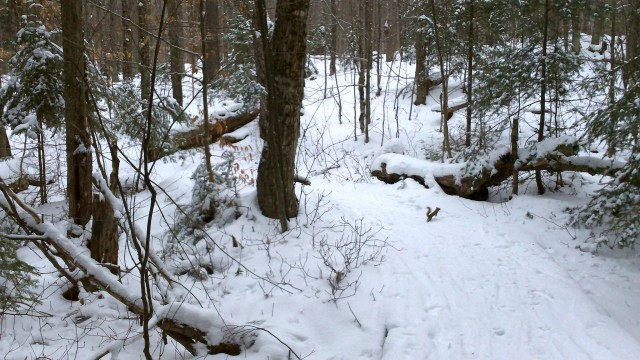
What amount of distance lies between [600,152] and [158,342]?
1061 cm

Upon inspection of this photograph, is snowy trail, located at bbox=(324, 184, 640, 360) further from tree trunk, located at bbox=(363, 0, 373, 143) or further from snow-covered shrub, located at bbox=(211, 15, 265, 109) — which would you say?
tree trunk, located at bbox=(363, 0, 373, 143)

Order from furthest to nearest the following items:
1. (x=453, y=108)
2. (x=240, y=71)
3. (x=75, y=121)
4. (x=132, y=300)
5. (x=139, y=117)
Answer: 1. (x=453, y=108)
2. (x=240, y=71)
3. (x=139, y=117)
4. (x=75, y=121)
5. (x=132, y=300)

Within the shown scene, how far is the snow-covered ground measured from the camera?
4145mm

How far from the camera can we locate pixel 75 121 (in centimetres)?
579

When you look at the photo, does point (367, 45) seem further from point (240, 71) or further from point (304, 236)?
point (304, 236)

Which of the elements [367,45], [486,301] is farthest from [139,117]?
[367,45]

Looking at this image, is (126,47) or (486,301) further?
(126,47)

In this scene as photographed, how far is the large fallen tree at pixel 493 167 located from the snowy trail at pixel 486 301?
3.66 ft

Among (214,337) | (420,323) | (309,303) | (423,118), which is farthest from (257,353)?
(423,118)

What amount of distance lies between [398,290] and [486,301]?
0.97 m

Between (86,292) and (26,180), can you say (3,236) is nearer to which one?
(86,292)

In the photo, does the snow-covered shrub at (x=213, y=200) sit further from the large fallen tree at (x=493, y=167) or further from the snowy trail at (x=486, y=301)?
the large fallen tree at (x=493, y=167)

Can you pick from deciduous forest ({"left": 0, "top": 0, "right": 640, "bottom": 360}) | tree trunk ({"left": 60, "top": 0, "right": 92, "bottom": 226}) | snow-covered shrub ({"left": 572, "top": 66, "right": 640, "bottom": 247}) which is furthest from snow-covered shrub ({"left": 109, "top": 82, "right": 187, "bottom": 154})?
snow-covered shrub ({"left": 572, "top": 66, "right": 640, "bottom": 247})

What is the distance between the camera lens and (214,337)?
13.0ft
